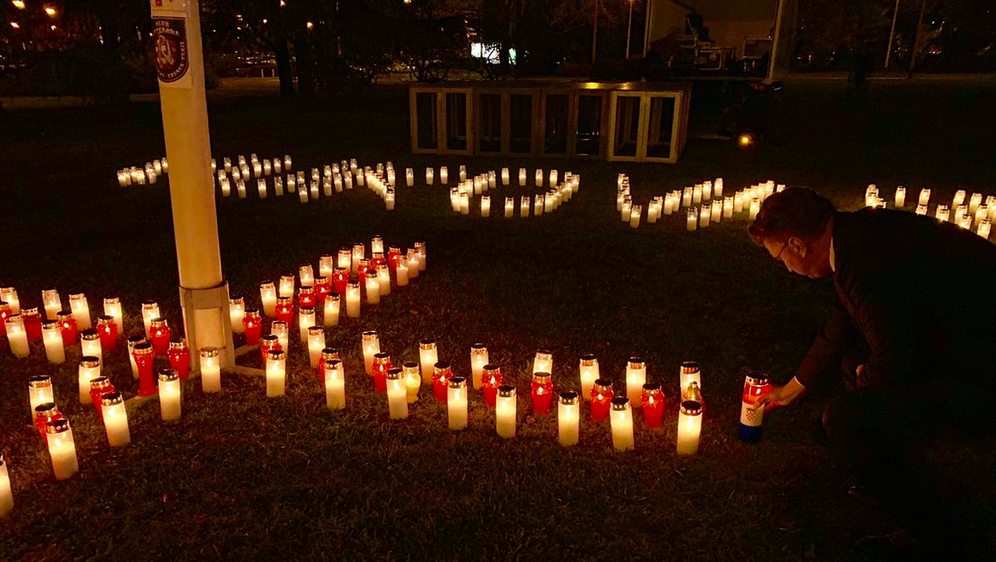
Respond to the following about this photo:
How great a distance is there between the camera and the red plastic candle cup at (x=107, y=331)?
183 inches

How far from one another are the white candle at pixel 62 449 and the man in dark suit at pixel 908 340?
3112 mm

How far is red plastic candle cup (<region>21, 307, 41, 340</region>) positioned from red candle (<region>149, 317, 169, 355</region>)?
0.84m

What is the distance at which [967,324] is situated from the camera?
7.89 feet

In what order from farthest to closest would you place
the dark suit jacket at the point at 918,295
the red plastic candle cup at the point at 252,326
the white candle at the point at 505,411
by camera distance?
the red plastic candle cup at the point at 252,326 → the white candle at the point at 505,411 → the dark suit jacket at the point at 918,295

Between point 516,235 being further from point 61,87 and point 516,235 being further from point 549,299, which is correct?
point 61,87

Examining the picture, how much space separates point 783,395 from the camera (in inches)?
130

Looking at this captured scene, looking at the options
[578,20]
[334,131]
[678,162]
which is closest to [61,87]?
[334,131]

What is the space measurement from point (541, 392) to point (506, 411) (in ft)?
0.93

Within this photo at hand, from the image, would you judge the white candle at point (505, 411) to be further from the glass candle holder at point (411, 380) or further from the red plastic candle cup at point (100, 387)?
the red plastic candle cup at point (100, 387)

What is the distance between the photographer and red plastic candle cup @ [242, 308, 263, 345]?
4758mm

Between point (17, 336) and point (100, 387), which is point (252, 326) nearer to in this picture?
point (100, 387)

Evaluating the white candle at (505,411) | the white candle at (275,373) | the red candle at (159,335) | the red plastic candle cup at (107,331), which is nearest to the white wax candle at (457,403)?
the white candle at (505,411)

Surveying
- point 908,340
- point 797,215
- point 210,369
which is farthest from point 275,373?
point 908,340

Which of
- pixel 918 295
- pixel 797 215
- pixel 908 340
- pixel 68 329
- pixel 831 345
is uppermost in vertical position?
pixel 797 215
